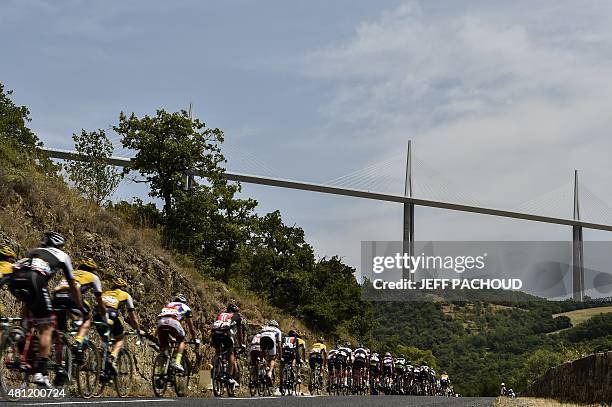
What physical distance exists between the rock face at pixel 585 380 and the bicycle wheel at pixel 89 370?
22.2 feet

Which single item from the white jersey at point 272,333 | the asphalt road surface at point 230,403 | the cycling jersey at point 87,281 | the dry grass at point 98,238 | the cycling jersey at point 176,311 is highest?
the dry grass at point 98,238

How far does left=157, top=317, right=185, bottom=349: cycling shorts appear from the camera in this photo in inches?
574

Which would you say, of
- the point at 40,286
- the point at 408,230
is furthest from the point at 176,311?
the point at 408,230

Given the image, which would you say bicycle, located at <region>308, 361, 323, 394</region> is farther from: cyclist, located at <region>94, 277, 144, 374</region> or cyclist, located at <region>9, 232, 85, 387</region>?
cyclist, located at <region>9, 232, 85, 387</region>

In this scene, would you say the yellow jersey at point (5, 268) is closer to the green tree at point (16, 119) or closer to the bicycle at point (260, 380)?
the bicycle at point (260, 380)

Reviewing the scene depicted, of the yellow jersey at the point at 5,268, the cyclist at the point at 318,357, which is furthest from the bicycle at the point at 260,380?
the yellow jersey at the point at 5,268

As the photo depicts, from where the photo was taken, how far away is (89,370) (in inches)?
487

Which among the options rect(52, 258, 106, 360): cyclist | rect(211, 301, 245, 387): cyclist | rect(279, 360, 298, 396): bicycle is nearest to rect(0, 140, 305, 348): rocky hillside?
rect(279, 360, 298, 396): bicycle

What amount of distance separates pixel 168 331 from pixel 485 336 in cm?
12009

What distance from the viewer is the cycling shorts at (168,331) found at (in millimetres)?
14578

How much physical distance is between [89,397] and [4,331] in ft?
9.83

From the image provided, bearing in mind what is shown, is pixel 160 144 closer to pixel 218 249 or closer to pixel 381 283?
→ pixel 218 249

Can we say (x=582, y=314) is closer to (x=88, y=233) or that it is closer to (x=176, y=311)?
(x=88, y=233)

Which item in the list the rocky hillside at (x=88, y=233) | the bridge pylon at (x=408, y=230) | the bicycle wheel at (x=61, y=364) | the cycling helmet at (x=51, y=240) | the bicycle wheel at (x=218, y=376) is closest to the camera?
the cycling helmet at (x=51, y=240)
